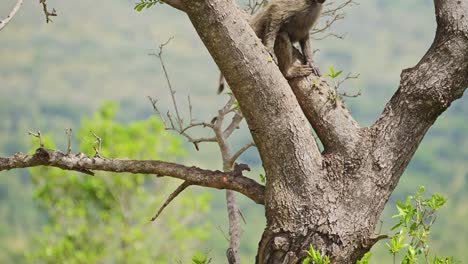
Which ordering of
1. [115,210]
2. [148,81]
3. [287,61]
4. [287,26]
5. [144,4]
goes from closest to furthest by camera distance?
[144,4], [287,61], [287,26], [115,210], [148,81]

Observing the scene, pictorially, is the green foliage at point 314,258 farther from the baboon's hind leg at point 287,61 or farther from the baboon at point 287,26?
the baboon at point 287,26

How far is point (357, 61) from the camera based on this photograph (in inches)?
5571

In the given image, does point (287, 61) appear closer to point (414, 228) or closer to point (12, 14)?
point (414, 228)

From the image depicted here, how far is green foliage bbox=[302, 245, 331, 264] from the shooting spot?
15.1ft

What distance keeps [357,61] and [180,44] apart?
34.5 m

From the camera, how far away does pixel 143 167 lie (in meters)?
5.29

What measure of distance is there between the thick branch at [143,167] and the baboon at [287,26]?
1172 mm

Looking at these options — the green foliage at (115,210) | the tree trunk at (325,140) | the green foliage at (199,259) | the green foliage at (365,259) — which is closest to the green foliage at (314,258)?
the tree trunk at (325,140)

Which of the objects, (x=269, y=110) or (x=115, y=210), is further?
(x=115, y=210)

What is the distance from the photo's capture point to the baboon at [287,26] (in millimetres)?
6215

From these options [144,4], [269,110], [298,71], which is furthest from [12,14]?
[298,71]

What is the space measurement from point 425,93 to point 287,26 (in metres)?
1.82

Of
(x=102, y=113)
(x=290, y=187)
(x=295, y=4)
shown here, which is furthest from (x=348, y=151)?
(x=102, y=113)

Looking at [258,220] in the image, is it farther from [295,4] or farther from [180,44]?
[295,4]
